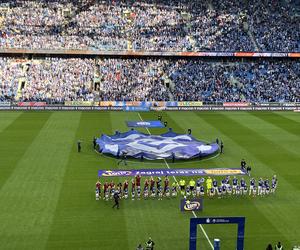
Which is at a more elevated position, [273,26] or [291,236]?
[273,26]

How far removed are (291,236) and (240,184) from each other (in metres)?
6.48

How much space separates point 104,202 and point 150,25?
51692 millimetres

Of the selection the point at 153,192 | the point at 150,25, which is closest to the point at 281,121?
the point at 150,25

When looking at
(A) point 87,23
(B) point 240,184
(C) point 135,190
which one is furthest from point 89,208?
(A) point 87,23

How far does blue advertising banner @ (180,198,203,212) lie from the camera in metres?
24.3

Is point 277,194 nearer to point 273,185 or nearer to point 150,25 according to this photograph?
point 273,185

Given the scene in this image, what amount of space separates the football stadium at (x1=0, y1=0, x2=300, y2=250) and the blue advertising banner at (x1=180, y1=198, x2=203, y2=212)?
0.18 ft

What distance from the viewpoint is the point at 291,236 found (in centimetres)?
2173

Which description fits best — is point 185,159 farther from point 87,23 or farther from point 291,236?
point 87,23

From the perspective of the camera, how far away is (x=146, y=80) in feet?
222

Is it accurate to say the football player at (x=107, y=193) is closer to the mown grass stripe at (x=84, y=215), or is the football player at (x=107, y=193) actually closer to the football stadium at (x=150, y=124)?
the football stadium at (x=150, y=124)

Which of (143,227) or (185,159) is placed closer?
(143,227)

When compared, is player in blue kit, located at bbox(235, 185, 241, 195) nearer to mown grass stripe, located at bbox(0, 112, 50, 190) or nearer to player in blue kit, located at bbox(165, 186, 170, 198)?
player in blue kit, located at bbox(165, 186, 170, 198)

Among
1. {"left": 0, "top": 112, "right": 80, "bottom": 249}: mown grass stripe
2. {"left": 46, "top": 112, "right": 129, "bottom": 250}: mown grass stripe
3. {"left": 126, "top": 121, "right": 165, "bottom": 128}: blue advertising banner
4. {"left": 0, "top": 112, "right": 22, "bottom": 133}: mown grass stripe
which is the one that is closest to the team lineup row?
{"left": 46, "top": 112, "right": 129, "bottom": 250}: mown grass stripe
